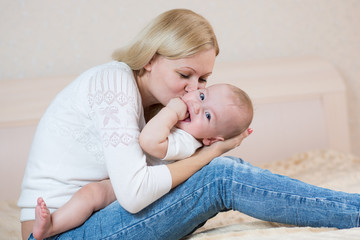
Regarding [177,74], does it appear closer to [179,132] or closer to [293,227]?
[179,132]

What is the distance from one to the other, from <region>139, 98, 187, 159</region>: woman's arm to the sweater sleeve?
27 millimetres

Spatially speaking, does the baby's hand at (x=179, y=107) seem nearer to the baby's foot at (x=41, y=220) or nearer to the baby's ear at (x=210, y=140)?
the baby's ear at (x=210, y=140)

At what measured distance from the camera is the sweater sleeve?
1245mm

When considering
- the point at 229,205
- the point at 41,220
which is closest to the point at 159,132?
the point at 229,205

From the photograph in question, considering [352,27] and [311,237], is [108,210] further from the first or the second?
[352,27]

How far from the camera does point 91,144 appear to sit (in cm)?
140

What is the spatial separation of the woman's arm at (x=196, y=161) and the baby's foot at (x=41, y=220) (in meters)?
0.35

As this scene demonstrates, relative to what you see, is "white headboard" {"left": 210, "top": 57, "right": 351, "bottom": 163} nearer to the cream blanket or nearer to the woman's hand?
the cream blanket

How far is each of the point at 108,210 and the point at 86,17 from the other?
60.2 inches

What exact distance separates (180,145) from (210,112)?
14 cm

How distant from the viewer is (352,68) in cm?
297

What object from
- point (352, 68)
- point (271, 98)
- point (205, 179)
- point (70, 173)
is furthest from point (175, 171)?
point (352, 68)

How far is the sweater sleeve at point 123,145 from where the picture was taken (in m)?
1.25

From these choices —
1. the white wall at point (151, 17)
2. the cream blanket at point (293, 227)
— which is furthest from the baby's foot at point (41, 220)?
the white wall at point (151, 17)
